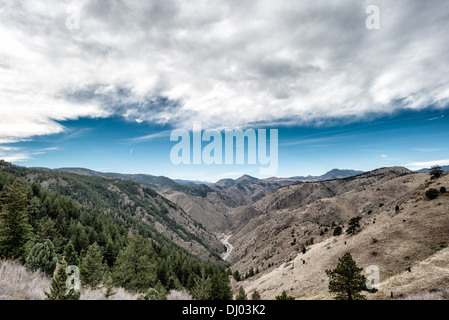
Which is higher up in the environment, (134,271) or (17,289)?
(17,289)

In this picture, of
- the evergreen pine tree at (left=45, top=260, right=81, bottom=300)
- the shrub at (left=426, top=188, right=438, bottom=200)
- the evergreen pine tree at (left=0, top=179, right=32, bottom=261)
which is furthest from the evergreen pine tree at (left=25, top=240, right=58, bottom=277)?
the shrub at (left=426, top=188, right=438, bottom=200)

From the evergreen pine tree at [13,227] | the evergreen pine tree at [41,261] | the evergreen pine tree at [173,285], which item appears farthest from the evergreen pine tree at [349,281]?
the evergreen pine tree at [13,227]

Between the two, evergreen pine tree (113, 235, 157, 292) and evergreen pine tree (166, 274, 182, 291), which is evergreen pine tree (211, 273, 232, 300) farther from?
evergreen pine tree (113, 235, 157, 292)

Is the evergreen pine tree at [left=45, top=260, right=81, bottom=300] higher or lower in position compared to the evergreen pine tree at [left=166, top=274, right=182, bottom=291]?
higher

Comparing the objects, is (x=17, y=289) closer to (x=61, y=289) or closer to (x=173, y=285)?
(x=61, y=289)

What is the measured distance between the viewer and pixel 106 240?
2606 inches

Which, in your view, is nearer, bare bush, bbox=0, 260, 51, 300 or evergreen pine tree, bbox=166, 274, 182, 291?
bare bush, bbox=0, 260, 51, 300

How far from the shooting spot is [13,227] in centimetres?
2838

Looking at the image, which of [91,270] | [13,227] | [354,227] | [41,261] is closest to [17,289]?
[41,261]

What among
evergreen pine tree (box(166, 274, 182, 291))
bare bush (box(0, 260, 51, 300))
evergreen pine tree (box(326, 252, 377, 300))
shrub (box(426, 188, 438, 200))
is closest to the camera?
bare bush (box(0, 260, 51, 300))

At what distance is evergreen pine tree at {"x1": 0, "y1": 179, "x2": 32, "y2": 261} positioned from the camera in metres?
27.7
